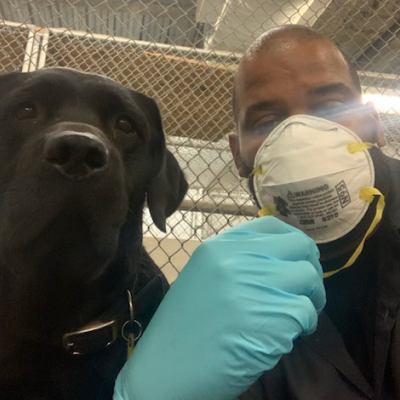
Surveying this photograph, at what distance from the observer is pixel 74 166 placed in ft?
2.59

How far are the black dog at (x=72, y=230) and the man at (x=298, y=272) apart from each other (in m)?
0.19

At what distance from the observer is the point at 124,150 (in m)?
1.10

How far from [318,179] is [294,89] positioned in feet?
1.11

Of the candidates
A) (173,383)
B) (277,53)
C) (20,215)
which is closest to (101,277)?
(20,215)

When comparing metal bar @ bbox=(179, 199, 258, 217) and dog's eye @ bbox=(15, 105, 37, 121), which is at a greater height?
dog's eye @ bbox=(15, 105, 37, 121)

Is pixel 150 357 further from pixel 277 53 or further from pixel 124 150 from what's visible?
pixel 277 53

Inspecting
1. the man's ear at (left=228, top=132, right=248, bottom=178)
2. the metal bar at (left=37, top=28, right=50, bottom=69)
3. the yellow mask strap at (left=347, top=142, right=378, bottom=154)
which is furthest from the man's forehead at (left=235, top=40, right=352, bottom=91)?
the metal bar at (left=37, top=28, right=50, bottom=69)

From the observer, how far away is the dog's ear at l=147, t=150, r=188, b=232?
1149mm

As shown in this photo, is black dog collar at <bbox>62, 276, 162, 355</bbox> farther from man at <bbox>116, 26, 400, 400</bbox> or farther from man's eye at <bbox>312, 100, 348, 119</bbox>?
man's eye at <bbox>312, 100, 348, 119</bbox>

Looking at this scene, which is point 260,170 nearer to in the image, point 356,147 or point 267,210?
point 267,210

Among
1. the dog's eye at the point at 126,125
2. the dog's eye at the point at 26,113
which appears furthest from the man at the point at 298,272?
the dog's eye at the point at 26,113

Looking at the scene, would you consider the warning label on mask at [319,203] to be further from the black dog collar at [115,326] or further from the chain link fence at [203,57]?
the chain link fence at [203,57]

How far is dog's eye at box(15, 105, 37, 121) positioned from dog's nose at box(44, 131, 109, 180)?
0.86ft

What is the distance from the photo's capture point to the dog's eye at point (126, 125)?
3.70ft
